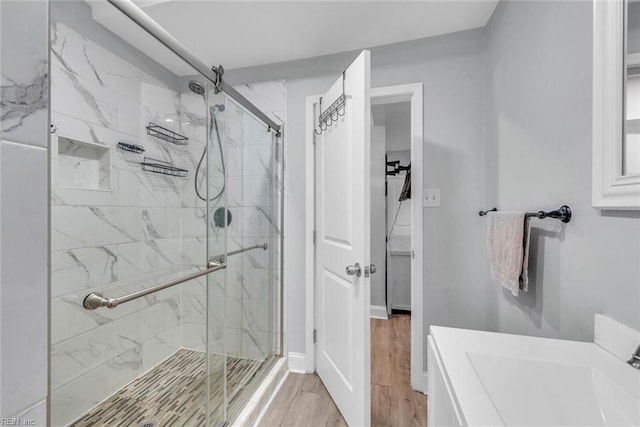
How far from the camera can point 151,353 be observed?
1906 millimetres

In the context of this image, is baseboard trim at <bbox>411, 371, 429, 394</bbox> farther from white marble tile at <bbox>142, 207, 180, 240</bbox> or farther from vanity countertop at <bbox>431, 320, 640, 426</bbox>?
white marble tile at <bbox>142, 207, 180, 240</bbox>

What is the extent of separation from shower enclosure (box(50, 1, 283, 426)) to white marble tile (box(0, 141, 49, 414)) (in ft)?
3.18

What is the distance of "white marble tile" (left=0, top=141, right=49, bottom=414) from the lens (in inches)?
13.1

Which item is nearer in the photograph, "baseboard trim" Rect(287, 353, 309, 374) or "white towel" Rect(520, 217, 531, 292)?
"white towel" Rect(520, 217, 531, 292)

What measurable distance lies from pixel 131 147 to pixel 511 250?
2.28 metres

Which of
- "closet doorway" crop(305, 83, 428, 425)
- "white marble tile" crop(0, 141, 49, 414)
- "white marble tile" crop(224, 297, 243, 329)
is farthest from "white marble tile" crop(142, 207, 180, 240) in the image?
"white marble tile" crop(0, 141, 49, 414)

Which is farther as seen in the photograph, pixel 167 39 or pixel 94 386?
pixel 94 386

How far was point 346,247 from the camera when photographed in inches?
60.7

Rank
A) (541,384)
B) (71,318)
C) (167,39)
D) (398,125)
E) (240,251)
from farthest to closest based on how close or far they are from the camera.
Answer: (398,125), (240,251), (71,318), (167,39), (541,384)

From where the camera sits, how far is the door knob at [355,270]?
1.37 meters

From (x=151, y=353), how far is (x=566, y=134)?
2614mm

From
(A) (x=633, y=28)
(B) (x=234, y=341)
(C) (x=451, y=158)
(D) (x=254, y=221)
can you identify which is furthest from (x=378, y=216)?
(A) (x=633, y=28)

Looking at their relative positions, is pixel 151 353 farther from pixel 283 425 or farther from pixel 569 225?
pixel 569 225

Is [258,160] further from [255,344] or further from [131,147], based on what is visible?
[255,344]
